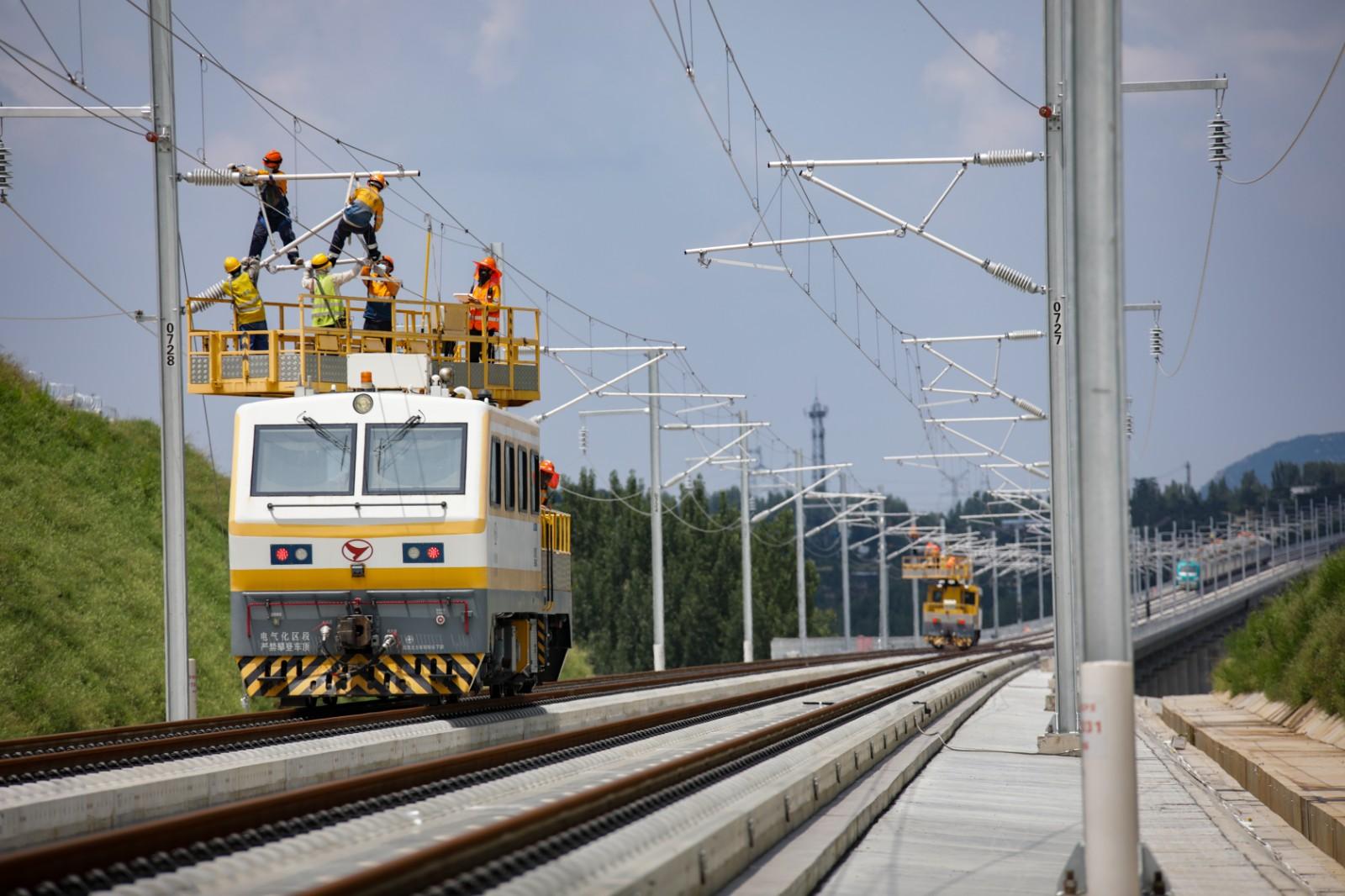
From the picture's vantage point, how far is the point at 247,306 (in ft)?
63.2

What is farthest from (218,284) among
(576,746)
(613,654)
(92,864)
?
(613,654)

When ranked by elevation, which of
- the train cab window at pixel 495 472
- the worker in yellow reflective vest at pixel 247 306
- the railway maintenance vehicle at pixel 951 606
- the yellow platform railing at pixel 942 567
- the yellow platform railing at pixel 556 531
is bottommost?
the railway maintenance vehicle at pixel 951 606

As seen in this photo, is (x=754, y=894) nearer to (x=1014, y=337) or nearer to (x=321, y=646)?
(x=321, y=646)

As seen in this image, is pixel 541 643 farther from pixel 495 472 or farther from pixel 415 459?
pixel 415 459

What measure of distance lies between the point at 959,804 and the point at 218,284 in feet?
36.4

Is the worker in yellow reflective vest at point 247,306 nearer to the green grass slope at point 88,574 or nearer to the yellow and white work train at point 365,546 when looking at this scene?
the yellow and white work train at point 365,546

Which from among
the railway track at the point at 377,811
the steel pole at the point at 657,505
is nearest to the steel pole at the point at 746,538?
the steel pole at the point at 657,505

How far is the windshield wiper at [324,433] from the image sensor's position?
58.1 ft

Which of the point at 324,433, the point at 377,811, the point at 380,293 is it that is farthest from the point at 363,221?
the point at 377,811

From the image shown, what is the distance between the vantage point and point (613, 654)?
93.4m

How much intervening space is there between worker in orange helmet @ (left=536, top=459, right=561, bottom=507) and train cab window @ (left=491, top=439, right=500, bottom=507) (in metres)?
2.49

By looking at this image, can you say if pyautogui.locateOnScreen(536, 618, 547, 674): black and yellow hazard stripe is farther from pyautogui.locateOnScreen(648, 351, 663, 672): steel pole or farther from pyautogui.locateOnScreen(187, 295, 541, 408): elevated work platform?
pyautogui.locateOnScreen(648, 351, 663, 672): steel pole

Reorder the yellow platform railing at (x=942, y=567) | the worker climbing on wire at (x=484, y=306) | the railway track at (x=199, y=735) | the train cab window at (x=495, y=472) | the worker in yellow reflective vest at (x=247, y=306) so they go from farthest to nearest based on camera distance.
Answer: the yellow platform railing at (x=942, y=567)
the worker climbing on wire at (x=484, y=306)
the worker in yellow reflective vest at (x=247, y=306)
the train cab window at (x=495, y=472)
the railway track at (x=199, y=735)

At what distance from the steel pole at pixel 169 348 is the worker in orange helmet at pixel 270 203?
0.93 m
